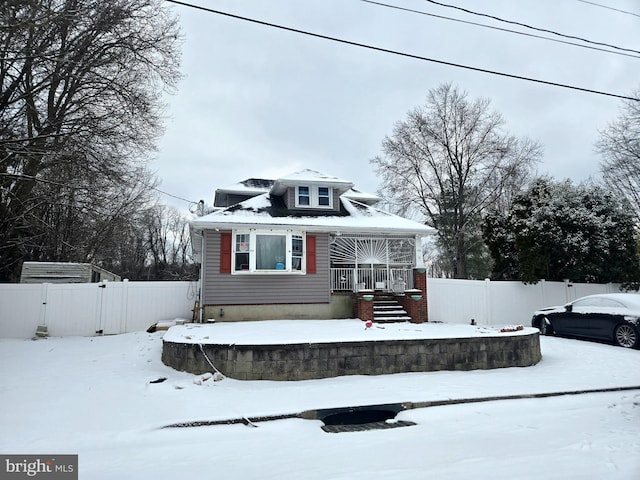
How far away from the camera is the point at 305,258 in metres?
12.4

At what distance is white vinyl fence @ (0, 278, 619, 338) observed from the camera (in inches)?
460

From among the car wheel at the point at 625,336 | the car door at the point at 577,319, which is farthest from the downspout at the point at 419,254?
the car wheel at the point at 625,336

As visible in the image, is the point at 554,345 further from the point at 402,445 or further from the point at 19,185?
the point at 19,185

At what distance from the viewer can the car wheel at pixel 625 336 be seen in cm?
1068

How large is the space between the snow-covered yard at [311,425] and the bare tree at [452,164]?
1646 cm

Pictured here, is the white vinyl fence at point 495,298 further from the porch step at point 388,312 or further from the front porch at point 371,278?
the porch step at point 388,312

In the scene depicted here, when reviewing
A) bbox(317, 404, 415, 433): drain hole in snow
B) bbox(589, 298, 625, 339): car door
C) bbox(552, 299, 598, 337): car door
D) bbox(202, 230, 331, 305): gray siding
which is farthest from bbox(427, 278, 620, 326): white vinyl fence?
bbox(317, 404, 415, 433): drain hole in snow

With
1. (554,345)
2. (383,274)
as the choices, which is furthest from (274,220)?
(554,345)

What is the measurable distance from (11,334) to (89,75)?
826 centimetres

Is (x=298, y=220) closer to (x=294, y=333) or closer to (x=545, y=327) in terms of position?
(x=294, y=333)

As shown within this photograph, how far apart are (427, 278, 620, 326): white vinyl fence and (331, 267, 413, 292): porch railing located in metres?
1.48

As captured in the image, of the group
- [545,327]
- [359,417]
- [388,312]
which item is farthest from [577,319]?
[359,417]

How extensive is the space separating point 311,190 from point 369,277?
12.6 feet

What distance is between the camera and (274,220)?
40.4ft
